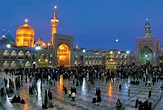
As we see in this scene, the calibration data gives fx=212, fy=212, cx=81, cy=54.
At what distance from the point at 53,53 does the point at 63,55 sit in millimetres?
4869

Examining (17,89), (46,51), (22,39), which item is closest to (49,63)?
(46,51)

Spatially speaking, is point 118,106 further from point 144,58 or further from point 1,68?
point 144,58

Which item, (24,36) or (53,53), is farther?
(24,36)

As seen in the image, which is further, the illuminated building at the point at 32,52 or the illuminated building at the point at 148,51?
the illuminated building at the point at 148,51

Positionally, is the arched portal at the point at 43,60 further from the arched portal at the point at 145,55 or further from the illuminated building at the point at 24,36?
the arched portal at the point at 145,55

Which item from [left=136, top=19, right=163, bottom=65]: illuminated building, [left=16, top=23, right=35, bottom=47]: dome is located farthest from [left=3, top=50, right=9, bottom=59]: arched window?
[left=136, top=19, right=163, bottom=65]: illuminated building

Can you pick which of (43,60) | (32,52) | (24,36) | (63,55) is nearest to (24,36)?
(24,36)

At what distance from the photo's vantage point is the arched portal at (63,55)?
153 ft

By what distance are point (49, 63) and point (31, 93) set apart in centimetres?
2884

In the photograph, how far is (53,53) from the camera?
43.2m

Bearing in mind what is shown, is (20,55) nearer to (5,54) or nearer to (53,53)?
(5,54)

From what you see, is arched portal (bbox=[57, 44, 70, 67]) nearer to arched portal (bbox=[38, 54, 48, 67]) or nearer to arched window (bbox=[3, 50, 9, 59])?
arched portal (bbox=[38, 54, 48, 67])

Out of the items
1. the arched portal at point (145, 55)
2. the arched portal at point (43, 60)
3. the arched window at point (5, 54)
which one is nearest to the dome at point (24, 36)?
the arched portal at point (43, 60)

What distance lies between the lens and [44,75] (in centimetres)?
2322
